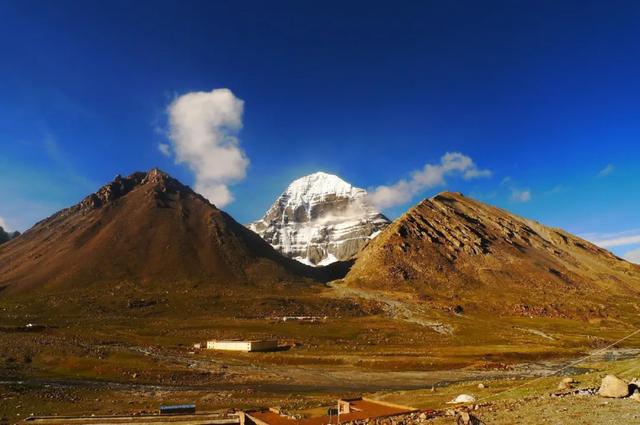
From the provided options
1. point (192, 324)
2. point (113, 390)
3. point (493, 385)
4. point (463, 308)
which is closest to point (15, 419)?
point (113, 390)

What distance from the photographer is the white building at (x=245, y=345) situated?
347 ft

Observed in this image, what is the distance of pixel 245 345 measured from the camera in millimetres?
106562

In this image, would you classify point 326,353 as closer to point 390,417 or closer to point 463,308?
point 390,417

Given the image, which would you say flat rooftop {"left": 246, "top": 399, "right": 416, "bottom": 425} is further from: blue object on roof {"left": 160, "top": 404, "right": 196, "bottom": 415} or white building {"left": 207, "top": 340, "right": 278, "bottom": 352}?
white building {"left": 207, "top": 340, "right": 278, "bottom": 352}

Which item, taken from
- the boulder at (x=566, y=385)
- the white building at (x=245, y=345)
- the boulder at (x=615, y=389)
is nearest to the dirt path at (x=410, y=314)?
the white building at (x=245, y=345)

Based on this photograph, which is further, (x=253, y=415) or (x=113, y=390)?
(x=113, y=390)

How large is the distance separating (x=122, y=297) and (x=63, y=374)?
383 ft

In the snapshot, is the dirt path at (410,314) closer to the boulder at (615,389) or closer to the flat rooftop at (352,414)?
the flat rooftop at (352,414)

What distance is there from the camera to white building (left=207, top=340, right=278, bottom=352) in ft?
347

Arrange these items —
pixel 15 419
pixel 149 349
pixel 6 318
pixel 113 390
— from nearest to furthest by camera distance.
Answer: pixel 15 419
pixel 113 390
pixel 149 349
pixel 6 318

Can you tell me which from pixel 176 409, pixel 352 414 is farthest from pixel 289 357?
pixel 352 414

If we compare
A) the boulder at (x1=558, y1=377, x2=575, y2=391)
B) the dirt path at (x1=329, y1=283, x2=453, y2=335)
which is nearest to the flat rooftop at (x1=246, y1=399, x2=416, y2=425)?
the boulder at (x1=558, y1=377, x2=575, y2=391)

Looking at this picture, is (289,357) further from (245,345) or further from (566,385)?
(566,385)

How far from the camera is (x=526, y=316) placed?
184m
